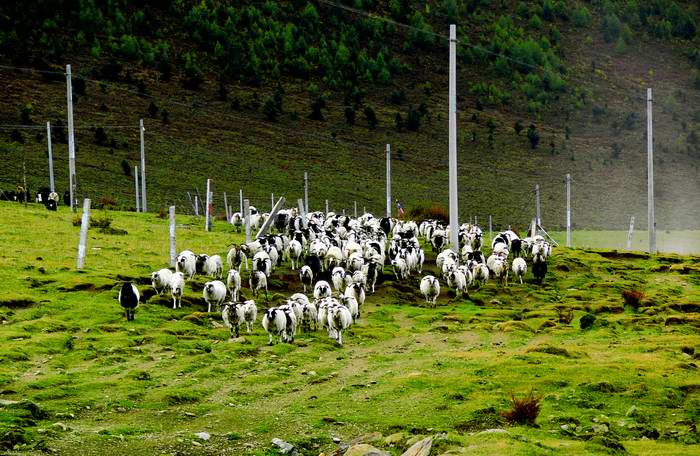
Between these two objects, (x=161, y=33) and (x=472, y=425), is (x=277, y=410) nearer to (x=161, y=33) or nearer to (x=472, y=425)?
(x=472, y=425)

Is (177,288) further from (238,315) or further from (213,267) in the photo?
(213,267)

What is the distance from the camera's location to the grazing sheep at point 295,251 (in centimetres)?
3912

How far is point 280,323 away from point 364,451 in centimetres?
1004

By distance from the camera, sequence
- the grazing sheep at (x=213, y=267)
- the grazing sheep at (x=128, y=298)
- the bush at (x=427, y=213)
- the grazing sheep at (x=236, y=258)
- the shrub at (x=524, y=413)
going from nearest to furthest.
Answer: the shrub at (x=524, y=413) < the grazing sheep at (x=128, y=298) < the grazing sheep at (x=213, y=267) < the grazing sheep at (x=236, y=258) < the bush at (x=427, y=213)

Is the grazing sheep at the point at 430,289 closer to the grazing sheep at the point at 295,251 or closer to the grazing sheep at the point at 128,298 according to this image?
the grazing sheep at the point at 295,251

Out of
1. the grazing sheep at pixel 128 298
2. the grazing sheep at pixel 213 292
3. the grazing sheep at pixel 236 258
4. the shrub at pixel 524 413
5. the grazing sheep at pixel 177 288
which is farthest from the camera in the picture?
the grazing sheep at pixel 236 258

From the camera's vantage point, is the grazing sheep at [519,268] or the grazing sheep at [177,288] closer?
the grazing sheep at [177,288]

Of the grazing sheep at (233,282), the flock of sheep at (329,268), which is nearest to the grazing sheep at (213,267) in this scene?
the flock of sheep at (329,268)

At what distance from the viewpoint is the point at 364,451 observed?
14.7m

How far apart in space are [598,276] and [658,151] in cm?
9162

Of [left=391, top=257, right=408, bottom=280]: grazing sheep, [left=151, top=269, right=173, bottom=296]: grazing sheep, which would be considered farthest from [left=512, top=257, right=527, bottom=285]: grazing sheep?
[left=151, top=269, right=173, bottom=296]: grazing sheep

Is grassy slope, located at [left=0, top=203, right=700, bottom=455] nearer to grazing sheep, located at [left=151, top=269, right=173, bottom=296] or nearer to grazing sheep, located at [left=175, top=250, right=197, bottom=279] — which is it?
grazing sheep, located at [left=151, top=269, right=173, bottom=296]

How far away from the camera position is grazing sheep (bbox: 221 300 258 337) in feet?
83.8

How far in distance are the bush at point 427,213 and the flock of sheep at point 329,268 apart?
9.91 m
